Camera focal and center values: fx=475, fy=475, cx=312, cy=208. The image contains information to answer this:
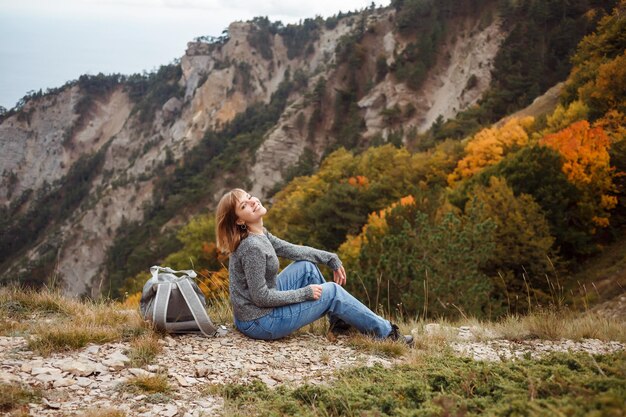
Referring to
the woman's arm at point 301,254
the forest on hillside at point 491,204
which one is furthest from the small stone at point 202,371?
the forest on hillside at point 491,204

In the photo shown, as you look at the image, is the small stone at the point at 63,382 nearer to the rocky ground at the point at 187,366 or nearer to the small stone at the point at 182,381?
the rocky ground at the point at 187,366

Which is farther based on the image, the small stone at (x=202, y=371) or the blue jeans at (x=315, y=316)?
the blue jeans at (x=315, y=316)

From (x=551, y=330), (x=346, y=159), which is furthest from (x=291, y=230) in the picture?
(x=551, y=330)

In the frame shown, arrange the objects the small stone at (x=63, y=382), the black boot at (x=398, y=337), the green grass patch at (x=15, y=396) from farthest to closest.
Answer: the black boot at (x=398, y=337) → the small stone at (x=63, y=382) → the green grass patch at (x=15, y=396)

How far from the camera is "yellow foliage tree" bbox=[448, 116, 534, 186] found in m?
29.6

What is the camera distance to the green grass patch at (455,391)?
232cm

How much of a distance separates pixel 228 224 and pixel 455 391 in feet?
8.23

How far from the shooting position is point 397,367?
3.74 metres

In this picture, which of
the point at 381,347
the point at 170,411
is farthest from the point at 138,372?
the point at 381,347

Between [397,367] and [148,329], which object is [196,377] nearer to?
[148,329]

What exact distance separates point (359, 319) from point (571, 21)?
5053 centimetres

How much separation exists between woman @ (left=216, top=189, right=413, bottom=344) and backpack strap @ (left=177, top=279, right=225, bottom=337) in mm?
292

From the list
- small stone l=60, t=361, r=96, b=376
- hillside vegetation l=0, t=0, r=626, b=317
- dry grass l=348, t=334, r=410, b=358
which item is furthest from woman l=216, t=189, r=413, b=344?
hillside vegetation l=0, t=0, r=626, b=317

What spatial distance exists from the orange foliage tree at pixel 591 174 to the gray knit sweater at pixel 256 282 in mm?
21321
